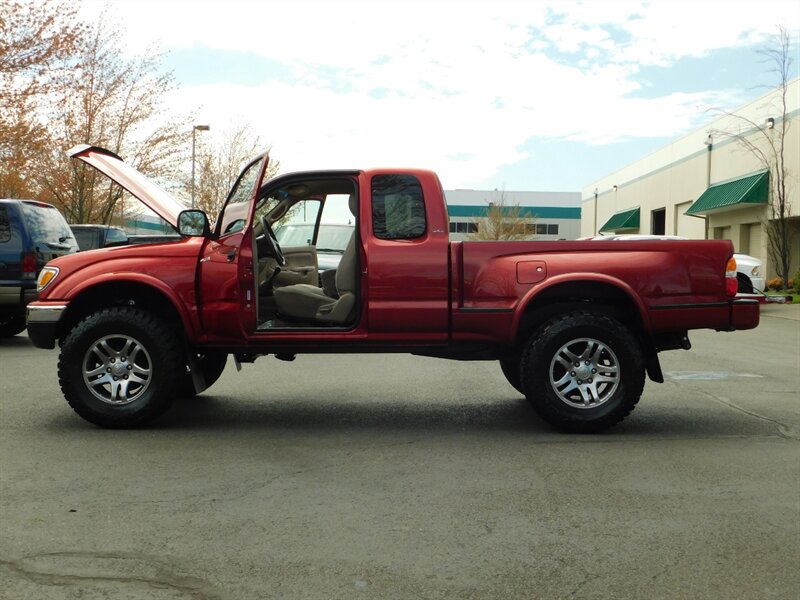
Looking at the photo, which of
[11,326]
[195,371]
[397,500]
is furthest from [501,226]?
[397,500]

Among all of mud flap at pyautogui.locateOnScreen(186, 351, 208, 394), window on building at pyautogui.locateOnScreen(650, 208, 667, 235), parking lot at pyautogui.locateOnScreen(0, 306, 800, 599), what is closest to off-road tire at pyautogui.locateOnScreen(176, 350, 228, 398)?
parking lot at pyautogui.locateOnScreen(0, 306, 800, 599)

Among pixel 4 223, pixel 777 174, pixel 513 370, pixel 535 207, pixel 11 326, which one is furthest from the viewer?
pixel 535 207

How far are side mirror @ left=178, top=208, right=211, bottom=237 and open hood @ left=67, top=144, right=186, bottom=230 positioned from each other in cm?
8

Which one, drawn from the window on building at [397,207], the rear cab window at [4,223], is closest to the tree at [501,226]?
the rear cab window at [4,223]

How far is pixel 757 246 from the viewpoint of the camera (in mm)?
32188

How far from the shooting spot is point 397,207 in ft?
22.9

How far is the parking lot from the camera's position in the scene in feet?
12.0

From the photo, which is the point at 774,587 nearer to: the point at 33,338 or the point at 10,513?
the point at 10,513

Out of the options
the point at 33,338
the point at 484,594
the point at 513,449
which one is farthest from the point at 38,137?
the point at 484,594

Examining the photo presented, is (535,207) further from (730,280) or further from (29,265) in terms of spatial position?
(730,280)

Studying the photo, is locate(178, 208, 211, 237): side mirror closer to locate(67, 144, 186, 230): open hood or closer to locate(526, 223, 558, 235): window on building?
locate(67, 144, 186, 230): open hood

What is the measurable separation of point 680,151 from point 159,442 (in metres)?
38.6

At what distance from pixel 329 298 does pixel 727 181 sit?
1192 inches

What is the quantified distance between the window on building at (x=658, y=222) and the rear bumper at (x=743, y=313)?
39.2 meters
